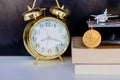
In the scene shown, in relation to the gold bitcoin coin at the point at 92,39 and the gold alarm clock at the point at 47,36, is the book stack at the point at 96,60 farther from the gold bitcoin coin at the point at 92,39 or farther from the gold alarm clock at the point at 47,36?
the gold alarm clock at the point at 47,36

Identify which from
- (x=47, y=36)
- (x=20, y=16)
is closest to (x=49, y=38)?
(x=47, y=36)

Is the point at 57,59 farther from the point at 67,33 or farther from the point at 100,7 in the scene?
the point at 100,7

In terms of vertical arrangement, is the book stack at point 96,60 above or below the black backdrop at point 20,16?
below

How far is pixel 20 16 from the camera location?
45.1 inches

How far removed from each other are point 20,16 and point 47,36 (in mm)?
184

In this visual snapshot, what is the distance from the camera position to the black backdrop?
44.1 inches

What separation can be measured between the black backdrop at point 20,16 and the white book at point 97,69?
272mm

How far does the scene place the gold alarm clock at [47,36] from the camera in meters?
1.04

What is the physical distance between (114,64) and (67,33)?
0.85ft

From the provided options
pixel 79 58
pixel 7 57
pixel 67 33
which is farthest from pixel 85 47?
pixel 7 57

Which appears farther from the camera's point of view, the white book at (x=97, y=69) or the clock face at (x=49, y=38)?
the clock face at (x=49, y=38)

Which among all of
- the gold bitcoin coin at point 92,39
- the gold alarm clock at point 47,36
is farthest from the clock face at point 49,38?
the gold bitcoin coin at point 92,39

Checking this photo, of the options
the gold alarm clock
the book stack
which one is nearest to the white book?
the book stack

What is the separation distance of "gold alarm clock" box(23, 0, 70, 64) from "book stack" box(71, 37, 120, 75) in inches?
7.1
